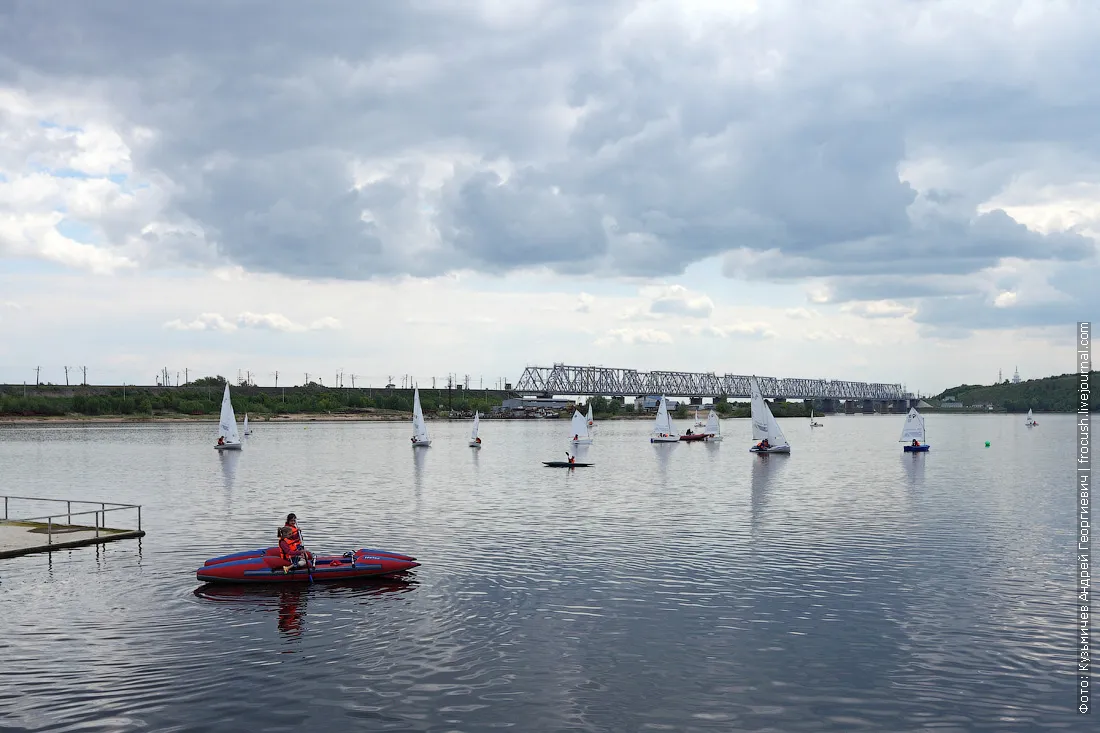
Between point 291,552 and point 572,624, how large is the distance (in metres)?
12.6

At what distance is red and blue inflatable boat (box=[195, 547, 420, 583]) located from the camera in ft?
118

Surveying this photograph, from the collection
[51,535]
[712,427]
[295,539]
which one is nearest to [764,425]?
[712,427]

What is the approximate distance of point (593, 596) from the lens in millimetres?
34656

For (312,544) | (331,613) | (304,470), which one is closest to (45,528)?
(312,544)

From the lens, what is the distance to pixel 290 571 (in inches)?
1421

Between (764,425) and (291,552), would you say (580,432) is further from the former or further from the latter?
(291,552)

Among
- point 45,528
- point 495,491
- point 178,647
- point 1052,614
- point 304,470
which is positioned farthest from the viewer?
point 304,470

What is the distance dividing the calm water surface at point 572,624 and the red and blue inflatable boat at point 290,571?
60cm

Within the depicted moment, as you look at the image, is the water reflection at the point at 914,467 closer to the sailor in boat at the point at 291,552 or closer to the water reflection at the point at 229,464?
the sailor in boat at the point at 291,552

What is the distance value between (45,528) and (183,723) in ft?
96.6

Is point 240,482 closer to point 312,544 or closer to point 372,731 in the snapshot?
point 312,544

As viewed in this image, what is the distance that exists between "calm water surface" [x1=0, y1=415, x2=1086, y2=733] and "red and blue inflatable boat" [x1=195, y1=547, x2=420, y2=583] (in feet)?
1.96

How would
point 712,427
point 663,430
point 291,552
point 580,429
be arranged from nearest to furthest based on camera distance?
1. point 291,552
2. point 580,429
3. point 663,430
4. point 712,427

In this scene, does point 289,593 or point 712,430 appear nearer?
point 289,593
